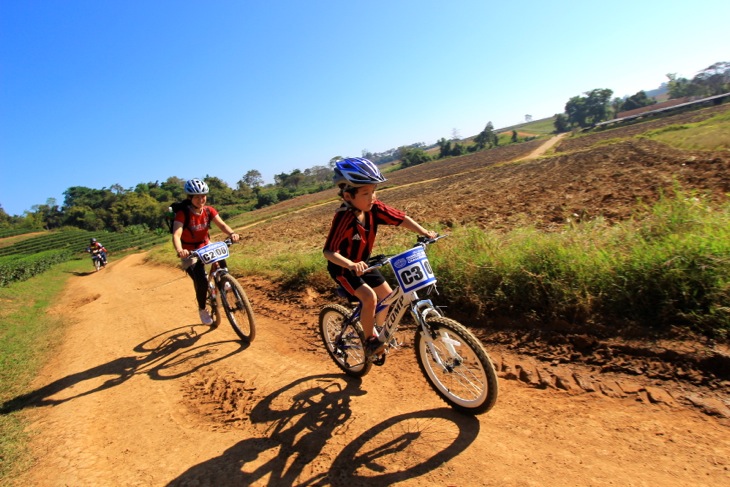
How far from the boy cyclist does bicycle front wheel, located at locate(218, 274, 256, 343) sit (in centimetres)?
222

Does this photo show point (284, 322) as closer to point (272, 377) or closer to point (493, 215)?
point (272, 377)

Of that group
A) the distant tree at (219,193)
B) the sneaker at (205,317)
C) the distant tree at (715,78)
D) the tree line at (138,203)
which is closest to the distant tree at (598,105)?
the distant tree at (715,78)

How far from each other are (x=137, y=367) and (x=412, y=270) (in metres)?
4.53

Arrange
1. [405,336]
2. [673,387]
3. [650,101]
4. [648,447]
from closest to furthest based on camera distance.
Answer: [648,447], [673,387], [405,336], [650,101]

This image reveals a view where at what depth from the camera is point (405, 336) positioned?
488 cm

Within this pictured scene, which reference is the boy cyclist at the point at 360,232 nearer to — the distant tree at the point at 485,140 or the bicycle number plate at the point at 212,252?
the bicycle number plate at the point at 212,252

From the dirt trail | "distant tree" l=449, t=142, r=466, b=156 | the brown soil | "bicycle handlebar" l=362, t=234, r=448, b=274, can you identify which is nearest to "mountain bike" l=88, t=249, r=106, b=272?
the brown soil

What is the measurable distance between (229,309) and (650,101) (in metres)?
128

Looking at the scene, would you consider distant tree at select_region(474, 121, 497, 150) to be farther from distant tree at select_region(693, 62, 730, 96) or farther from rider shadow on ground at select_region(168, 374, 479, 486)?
rider shadow on ground at select_region(168, 374, 479, 486)

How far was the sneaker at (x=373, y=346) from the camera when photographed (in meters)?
3.50

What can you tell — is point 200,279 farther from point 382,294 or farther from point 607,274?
point 607,274

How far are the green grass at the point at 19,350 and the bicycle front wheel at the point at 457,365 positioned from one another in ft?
12.6

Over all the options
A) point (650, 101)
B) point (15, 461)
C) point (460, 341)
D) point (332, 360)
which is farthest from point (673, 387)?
point (650, 101)

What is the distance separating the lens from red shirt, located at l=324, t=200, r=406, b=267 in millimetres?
3268
